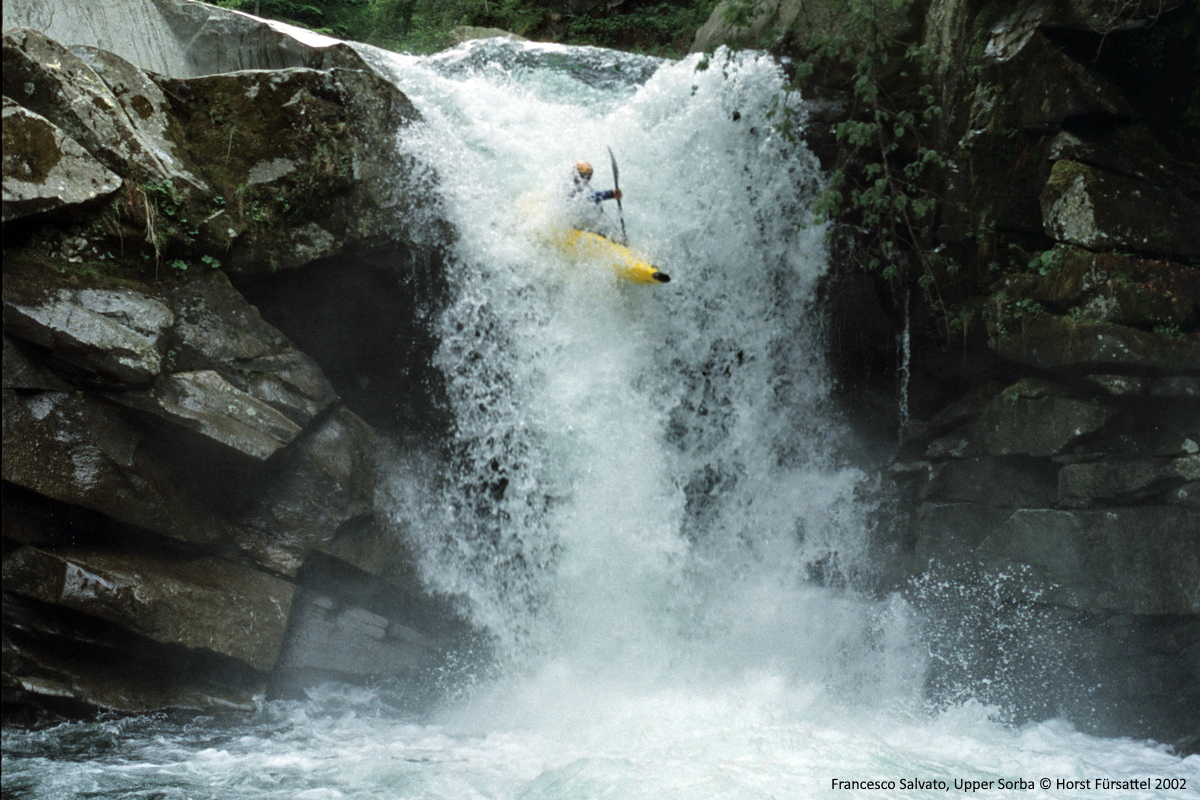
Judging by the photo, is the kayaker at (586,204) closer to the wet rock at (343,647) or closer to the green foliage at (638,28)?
the wet rock at (343,647)

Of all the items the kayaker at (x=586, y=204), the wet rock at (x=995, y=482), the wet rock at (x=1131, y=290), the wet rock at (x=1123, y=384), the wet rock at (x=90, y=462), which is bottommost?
the wet rock at (x=90, y=462)

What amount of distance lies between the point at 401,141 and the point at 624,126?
2.14 m

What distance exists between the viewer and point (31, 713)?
452 cm

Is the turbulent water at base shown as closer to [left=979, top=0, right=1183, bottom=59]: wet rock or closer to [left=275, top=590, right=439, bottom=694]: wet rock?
[left=275, top=590, right=439, bottom=694]: wet rock

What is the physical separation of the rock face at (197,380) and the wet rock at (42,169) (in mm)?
14

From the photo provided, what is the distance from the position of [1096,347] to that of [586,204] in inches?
161

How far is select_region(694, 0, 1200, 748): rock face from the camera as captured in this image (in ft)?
18.3

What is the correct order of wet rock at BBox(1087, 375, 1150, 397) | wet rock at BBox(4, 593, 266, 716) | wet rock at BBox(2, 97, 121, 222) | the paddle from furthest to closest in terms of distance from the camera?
the paddle < wet rock at BBox(1087, 375, 1150, 397) < wet rock at BBox(2, 97, 121, 222) < wet rock at BBox(4, 593, 266, 716)

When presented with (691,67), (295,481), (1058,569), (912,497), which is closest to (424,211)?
(295,481)

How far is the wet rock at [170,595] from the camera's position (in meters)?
4.59

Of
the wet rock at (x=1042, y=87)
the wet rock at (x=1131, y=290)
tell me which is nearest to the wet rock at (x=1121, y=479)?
the wet rock at (x=1131, y=290)

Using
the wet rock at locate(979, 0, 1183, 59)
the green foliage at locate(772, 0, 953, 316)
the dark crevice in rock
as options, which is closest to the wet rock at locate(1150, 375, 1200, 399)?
the green foliage at locate(772, 0, 953, 316)

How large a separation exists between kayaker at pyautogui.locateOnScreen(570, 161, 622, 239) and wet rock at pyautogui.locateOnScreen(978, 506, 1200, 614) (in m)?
4.14

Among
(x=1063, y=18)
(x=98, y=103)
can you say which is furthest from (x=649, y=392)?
(x=98, y=103)
